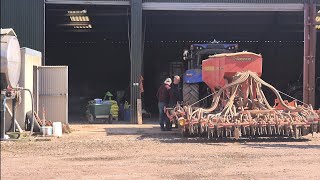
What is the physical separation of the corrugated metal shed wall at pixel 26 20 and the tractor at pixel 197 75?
5.52 metres

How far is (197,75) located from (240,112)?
3735 millimetres

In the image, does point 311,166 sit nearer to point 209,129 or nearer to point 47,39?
point 209,129

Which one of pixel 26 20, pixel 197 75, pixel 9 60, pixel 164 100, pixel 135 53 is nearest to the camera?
pixel 9 60

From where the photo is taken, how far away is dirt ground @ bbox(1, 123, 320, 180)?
322 inches

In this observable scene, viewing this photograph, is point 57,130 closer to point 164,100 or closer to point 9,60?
point 9,60

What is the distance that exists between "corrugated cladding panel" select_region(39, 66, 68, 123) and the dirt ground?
1553 millimetres

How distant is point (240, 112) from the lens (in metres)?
12.5

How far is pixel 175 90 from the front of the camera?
15.1 m

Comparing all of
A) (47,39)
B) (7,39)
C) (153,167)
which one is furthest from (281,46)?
(153,167)

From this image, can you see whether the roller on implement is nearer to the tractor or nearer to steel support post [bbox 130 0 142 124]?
the tractor

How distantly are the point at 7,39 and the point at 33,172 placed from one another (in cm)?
538

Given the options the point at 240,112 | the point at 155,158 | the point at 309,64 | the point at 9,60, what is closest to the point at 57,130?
the point at 9,60

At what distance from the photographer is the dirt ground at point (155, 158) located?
26.8 feet

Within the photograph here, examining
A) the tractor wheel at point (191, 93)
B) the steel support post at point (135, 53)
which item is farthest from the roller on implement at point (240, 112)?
the steel support post at point (135, 53)
